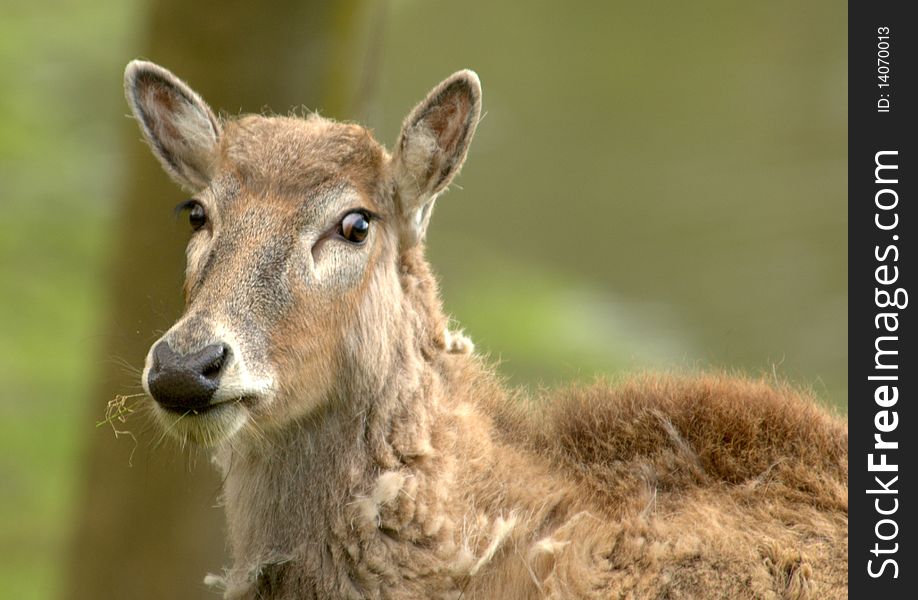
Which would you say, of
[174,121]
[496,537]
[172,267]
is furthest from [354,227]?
[172,267]

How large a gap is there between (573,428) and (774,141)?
383 inches

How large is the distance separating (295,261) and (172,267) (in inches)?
106

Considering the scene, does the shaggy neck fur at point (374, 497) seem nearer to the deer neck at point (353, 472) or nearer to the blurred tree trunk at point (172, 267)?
the deer neck at point (353, 472)

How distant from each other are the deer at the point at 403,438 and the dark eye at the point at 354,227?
12 millimetres

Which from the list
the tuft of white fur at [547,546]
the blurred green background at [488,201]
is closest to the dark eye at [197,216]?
the blurred green background at [488,201]

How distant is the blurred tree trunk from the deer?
170cm

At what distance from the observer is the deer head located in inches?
205

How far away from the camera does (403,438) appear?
5746 millimetres

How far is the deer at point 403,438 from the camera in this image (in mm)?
5461

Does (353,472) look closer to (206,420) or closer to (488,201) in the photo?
(206,420)

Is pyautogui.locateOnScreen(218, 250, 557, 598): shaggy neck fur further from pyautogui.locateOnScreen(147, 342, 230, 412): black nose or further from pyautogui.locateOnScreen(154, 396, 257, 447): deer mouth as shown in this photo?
pyautogui.locateOnScreen(147, 342, 230, 412): black nose

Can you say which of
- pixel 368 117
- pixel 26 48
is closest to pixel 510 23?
pixel 26 48

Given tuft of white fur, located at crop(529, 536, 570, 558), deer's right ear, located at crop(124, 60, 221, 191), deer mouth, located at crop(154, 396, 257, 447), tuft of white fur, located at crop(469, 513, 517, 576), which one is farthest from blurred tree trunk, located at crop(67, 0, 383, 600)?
tuft of white fur, located at crop(529, 536, 570, 558)
